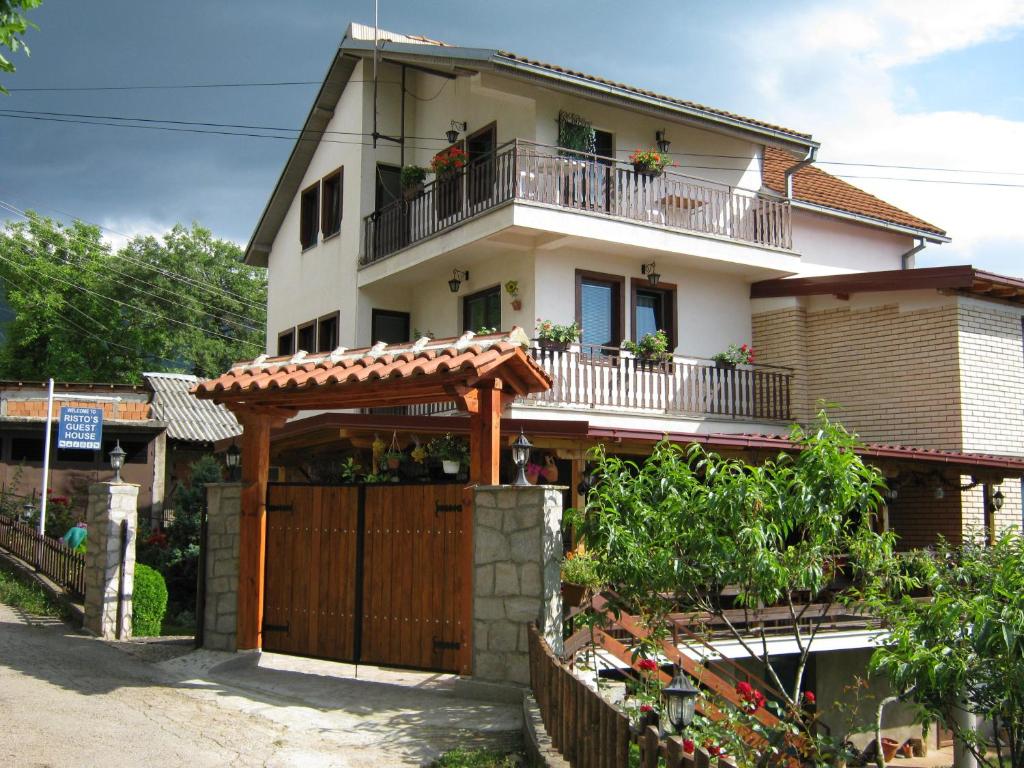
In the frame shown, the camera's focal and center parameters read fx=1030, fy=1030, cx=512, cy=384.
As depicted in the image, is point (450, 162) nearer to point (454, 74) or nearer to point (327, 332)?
point (454, 74)

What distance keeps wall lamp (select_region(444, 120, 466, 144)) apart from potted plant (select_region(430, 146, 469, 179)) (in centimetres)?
77

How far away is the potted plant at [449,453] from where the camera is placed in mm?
13281

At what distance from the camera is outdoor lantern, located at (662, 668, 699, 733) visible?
5305 millimetres

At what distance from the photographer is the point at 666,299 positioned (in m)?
18.8

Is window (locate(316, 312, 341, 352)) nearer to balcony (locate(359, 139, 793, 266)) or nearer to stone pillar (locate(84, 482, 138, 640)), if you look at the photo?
balcony (locate(359, 139, 793, 266))

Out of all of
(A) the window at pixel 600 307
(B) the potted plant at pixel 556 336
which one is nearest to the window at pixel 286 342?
(A) the window at pixel 600 307

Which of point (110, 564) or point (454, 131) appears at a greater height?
point (454, 131)

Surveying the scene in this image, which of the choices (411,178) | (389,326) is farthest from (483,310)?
(411,178)

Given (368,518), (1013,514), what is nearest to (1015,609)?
(368,518)

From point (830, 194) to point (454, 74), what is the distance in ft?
27.9

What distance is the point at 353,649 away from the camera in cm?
967

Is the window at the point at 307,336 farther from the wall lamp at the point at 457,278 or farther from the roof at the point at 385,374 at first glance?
the roof at the point at 385,374

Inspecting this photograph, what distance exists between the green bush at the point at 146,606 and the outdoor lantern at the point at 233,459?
3229 mm

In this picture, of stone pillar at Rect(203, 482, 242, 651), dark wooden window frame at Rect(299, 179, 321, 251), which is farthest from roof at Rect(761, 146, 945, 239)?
stone pillar at Rect(203, 482, 242, 651)
